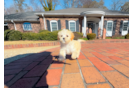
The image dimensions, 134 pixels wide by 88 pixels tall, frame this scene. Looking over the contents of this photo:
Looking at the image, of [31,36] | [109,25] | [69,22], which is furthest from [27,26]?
[109,25]

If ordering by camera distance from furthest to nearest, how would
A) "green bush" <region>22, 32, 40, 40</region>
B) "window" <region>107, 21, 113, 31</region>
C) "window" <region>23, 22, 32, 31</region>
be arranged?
"window" <region>23, 22, 32, 31</region> → "window" <region>107, 21, 113, 31</region> → "green bush" <region>22, 32, 40, 40</region>

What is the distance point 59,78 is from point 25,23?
1137cm

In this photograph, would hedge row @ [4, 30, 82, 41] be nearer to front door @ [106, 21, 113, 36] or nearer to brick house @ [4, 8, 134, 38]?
brick house @ [4, 8, 134, 38]

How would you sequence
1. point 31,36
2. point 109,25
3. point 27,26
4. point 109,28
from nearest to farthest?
1. point 31,36
2. point 109,25
3. point 109,28
4. point 27,26

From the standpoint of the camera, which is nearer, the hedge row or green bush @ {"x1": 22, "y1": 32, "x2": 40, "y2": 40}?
the hedge row

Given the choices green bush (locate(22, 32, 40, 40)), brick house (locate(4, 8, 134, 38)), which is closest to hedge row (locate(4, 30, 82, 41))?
green bush (locate(22, 32, 40, 40))

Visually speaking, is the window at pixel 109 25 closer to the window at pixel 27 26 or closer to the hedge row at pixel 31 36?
the hedge row at pixel 31 36

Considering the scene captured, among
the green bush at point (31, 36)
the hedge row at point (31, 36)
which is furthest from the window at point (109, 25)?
the green bush at point (31, 36)

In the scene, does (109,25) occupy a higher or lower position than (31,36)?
higher

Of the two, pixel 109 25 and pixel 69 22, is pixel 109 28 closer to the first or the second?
pixel 109 25

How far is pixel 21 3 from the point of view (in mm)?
19328

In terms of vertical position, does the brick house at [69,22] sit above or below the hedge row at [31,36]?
above

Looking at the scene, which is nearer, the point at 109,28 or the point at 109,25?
the point at 109,25

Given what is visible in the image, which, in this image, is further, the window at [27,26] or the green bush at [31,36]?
the window at [27,26]
